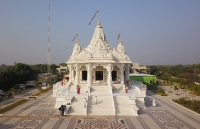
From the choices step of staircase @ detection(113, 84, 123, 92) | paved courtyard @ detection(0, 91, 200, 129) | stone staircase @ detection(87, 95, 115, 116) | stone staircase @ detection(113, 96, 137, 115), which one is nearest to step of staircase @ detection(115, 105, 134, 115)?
stone staircase @ detection(113, 96, 137, 115)

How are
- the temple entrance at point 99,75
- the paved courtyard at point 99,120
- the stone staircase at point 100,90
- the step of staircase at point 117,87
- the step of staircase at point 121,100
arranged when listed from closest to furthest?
the paved courtyard at point 99,120, the step of staircase at point 121,100, the stone staircase at point 100,90, the step of staircase at point 117,87, the temple entrance at point 99,75

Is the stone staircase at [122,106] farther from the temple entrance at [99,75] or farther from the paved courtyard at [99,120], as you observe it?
the temple entrance at [99,75]

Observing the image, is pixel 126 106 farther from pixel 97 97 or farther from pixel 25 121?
pixel 25 121

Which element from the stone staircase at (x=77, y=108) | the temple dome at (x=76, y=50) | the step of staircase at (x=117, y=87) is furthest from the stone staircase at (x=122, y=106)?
the temple dome at (x=76, y=50)

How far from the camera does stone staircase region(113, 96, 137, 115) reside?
560 inches

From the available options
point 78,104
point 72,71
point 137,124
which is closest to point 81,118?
point 78,104

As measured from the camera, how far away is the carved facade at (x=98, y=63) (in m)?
18.0

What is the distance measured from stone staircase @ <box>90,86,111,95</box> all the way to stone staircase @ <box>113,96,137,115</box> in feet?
5.89

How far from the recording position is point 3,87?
95.4 ft

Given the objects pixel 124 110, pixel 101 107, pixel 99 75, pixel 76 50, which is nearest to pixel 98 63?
pixel 99 75

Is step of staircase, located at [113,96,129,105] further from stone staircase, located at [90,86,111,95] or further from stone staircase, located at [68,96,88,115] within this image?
stone staircase, located at [68,96,88,115]

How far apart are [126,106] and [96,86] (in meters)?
4.75

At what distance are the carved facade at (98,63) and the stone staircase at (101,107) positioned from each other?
2627 millimetres

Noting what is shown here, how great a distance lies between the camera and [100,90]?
18156 mm
